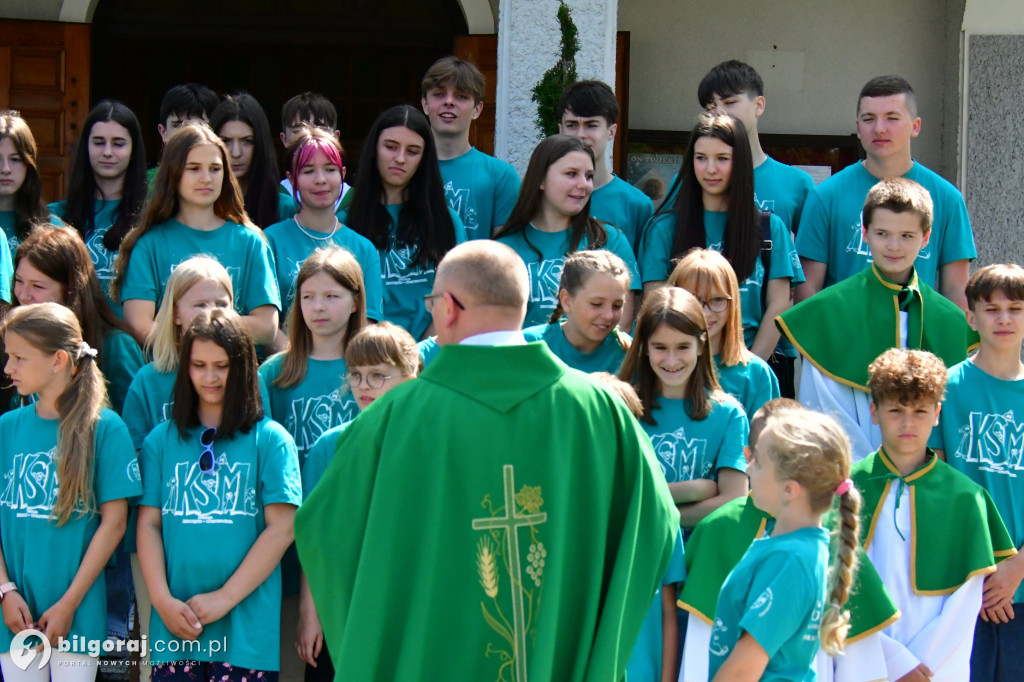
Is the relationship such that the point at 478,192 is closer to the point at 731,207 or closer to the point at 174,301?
the point at 731,207

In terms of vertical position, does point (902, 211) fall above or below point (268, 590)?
above

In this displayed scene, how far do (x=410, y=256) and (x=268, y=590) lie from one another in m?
1.70

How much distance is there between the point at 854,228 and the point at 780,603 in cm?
263

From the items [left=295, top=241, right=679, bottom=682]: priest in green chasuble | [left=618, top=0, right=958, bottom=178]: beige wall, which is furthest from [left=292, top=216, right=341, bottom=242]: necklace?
[left=618, top=0, right=958, bottom=178]: beige wall

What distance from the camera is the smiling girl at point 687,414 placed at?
14.2ft

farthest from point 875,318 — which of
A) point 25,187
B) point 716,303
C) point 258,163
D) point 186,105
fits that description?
point 25,187

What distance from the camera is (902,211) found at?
4859mm

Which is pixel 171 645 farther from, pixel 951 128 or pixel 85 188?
pixel 951 128

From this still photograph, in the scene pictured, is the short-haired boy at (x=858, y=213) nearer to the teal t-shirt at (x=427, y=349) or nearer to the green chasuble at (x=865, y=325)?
the green chasuble at (x=865, y=325)

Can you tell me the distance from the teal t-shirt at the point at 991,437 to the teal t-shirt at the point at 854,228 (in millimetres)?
899

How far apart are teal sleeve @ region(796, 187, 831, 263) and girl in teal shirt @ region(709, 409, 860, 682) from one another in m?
2.18

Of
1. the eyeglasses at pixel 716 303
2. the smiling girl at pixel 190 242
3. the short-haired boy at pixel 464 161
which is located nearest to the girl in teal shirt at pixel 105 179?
the smiling girl at pixel 190 242

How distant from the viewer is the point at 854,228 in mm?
5484

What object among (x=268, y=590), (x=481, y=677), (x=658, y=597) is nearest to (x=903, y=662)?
(x=658, y=597)
